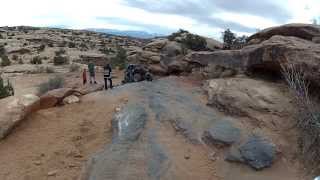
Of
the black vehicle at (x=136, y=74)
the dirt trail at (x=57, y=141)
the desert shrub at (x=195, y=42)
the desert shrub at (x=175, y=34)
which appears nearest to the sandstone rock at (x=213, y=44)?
the desert shrub at (x=195, y=42)

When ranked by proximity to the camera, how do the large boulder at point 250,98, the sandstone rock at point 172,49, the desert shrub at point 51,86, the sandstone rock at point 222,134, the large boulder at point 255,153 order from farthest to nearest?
the sandstone rock at point 172,49 → the desert shrub at point 51,86 → the large boulder at point 250,98 → the sandstone rock at point 222,134 → the large boulder at point 255,153

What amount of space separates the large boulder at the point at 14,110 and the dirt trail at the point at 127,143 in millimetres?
204

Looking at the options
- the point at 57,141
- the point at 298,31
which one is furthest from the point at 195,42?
the point at 57,141

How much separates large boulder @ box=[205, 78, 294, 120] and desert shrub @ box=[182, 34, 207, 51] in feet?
41.4

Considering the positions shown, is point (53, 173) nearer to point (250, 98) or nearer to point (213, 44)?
point (250, 98)

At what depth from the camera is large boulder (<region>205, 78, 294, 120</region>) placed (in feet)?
39.1

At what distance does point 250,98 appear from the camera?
12375mm

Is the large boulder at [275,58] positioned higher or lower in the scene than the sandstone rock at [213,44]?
higher

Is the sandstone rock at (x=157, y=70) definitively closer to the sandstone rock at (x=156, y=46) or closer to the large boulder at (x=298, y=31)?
the sandstone rock at (x=156, y=46)

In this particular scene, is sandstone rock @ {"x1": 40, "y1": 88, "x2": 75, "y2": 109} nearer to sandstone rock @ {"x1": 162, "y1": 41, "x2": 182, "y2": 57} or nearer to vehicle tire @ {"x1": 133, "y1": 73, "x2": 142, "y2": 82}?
vehicle tire @ {"x1": 133, "y1": 73, "x2": 142, "y2": 82}

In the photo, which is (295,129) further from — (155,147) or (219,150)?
(155,147)

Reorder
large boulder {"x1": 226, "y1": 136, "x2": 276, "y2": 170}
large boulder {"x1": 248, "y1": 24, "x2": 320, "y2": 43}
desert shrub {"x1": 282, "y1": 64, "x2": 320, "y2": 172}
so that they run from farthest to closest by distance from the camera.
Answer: large boulder {"x1": 248, "y1": 24, "x2": 320, "y2": 43} → desert shrub {"x1": 282, "y1": 64, "x2": 320, "y2": 172} → large boulder {"x1": 226, "y1": 136, "x2": 276, "y2": 170}

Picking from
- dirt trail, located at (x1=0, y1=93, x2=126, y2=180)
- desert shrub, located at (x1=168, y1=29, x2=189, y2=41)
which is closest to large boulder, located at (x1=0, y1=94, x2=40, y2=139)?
dirt trail, located at (x1=0, y1=93, x2=126, y2=180)

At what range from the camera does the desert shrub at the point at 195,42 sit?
26219 mm
